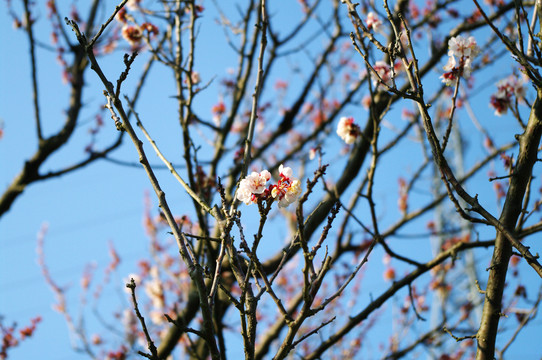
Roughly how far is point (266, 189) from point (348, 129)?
190cm

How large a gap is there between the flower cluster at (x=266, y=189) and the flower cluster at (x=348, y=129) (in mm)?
1763

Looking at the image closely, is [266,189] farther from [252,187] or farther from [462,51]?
[462,51]

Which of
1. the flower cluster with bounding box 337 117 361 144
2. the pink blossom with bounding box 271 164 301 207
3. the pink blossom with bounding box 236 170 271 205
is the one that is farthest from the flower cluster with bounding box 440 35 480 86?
the pink blossom with bounding box 236 170 271 205

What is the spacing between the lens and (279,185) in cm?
152

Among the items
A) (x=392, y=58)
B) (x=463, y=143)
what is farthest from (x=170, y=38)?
(x=463, y=143)

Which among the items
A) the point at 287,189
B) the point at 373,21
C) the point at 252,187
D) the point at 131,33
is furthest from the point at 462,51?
the point at 131,33

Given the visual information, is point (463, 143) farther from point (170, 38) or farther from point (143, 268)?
point (170, 38)

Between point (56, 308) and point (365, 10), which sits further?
point (56, 308)

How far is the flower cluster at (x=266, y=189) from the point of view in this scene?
146cm

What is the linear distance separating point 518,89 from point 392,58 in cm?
162

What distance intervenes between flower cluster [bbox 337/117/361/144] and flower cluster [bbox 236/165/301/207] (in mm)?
1763

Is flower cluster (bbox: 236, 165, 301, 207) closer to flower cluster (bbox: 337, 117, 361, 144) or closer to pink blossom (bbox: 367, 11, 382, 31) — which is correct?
flower cluster (bbox: 337, 117, 361, 144)

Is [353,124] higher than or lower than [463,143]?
lower

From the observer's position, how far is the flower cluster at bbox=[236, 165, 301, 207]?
146cm
